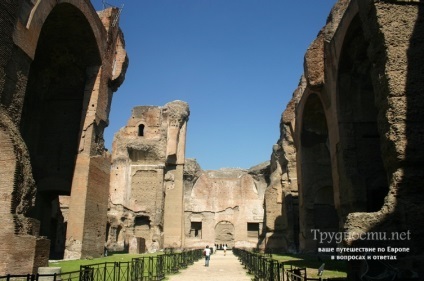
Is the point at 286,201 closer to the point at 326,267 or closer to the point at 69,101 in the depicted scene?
the point at 326,267

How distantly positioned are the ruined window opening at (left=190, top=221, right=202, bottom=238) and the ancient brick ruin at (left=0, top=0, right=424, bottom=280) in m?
6.31

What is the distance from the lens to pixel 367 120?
12539mm

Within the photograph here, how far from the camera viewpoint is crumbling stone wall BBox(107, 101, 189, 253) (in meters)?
26.2

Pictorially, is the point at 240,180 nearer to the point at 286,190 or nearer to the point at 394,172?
the point at 286,190

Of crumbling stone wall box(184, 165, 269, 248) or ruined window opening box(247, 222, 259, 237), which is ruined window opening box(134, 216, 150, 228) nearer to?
crumbling stone wall box(184, 165, 269, 248)

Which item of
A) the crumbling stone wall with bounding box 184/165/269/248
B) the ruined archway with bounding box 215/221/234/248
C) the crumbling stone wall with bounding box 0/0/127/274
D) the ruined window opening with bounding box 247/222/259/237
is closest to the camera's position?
the crumbling stone wall with bounding box 0/0/127/274

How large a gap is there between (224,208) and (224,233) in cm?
257

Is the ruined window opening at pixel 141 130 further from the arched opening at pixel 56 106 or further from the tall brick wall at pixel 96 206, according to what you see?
the tall brick wall at pixel 96 206

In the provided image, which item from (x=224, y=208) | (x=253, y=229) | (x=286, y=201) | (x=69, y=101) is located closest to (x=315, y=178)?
(x=286, y=201)

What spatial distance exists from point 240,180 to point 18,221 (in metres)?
29.8

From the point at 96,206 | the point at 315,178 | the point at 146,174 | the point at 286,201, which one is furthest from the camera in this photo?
the point at 146,174

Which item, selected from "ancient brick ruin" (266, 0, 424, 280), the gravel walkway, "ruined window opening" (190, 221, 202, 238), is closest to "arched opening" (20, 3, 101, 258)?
the gravel walkway

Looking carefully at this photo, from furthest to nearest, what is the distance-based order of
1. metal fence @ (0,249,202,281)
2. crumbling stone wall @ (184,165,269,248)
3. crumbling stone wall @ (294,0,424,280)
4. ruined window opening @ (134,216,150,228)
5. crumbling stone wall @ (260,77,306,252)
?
crumbling stone wall @ (184,165,269,248)
ruined window opening @ (134,216,150,228)
crumbling stone wall @ (260,77,306,252)
crumbling stone wall @ (294,0,424,280)
metal fence @ (0,249,202,281)

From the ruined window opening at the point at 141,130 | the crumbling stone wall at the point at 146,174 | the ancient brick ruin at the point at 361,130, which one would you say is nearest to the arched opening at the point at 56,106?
the crumbling stone wall at the point at 146,174
